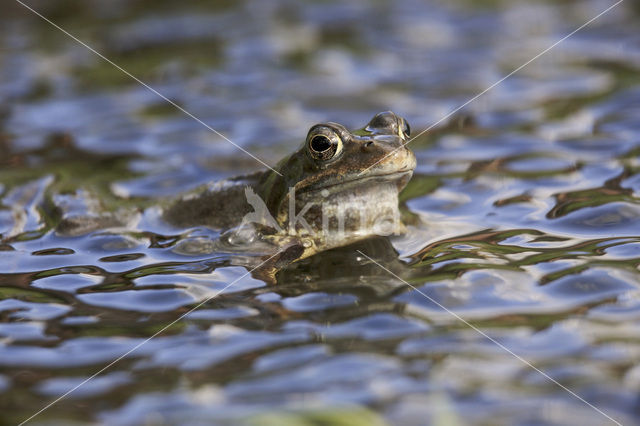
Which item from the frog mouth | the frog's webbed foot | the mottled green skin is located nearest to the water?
the frog's webbed foot

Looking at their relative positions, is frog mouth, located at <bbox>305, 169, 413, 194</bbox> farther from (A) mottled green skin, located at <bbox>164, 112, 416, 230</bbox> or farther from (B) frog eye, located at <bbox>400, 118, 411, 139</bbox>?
(B) frog eye, located at <bbox>400, 118, 411, 139</bbox>

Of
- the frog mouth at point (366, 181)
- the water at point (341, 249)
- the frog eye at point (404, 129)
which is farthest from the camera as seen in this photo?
the frog eye at point (404, 129)

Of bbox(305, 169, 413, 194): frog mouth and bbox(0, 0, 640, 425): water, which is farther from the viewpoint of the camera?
bbox(305, 169, 413, 194): frog mouth

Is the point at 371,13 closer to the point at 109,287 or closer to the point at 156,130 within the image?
the point at 156,130

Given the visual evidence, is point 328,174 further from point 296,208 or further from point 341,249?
point 341,249

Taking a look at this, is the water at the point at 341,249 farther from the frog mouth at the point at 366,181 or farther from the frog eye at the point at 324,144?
the frog eye at the point at 324,144

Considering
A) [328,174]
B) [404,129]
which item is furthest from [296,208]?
[404,129]

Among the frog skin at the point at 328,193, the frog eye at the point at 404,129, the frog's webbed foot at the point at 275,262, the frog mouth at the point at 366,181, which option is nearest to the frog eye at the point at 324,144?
the frog skin at the point at 328,193
